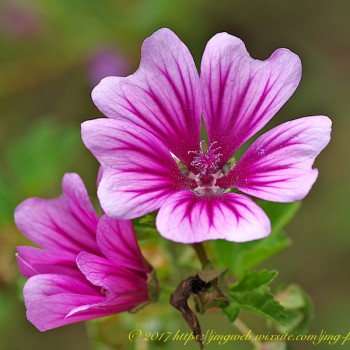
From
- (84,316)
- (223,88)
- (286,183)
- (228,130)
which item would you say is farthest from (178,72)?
(84,316)

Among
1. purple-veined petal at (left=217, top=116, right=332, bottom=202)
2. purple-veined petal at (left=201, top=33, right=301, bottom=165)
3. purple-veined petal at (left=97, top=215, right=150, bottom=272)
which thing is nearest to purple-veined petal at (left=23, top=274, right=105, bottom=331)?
purple-veined petal at (left=97, top=215, right=150, bottom=272)

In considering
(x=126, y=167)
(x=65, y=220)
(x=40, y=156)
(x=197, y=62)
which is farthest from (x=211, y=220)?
(x=197, y=62)

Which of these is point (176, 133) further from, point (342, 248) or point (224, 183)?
point (342, 248)

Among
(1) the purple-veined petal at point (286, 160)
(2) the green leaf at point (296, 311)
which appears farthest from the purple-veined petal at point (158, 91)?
(2) the green leaf at point (296, 311)

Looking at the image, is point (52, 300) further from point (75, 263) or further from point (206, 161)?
point (206, 161)

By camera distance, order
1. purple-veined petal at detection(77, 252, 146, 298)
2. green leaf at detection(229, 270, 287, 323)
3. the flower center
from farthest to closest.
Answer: the flower center
green leaf at detection(229, 270, 287, 323)
purple-veined petal at detection(77, 252, 146, 298)

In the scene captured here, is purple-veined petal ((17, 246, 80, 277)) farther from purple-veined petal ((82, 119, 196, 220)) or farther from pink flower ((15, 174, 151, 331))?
purple-veined petal ((82, 119, 196, 220))
